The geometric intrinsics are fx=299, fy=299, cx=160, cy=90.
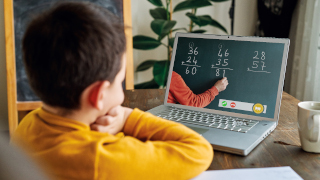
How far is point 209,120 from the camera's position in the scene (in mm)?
871

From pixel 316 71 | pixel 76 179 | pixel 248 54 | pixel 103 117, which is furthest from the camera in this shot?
pixel 316 71

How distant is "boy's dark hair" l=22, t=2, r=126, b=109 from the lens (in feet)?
1.42

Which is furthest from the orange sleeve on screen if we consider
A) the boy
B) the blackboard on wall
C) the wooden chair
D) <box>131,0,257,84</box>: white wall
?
<box>131,0,257,84</box>: white wall

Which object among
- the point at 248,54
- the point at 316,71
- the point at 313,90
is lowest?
the point at 313,90

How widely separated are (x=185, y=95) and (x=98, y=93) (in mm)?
557

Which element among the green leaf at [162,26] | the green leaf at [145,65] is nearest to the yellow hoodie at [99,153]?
the green leaf at [162,26]

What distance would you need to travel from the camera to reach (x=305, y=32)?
191 centimetres

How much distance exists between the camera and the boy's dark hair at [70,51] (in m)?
0.43

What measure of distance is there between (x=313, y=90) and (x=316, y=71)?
0.41ft

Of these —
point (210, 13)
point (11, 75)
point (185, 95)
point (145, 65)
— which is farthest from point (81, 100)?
point (210, 13)

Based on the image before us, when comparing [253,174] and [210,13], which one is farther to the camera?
[210,13]

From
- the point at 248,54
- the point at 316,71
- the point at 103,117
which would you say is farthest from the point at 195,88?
the point at 316,71

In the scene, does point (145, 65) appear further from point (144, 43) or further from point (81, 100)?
point (81, 100)

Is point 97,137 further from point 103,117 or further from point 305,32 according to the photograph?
point 305,32
